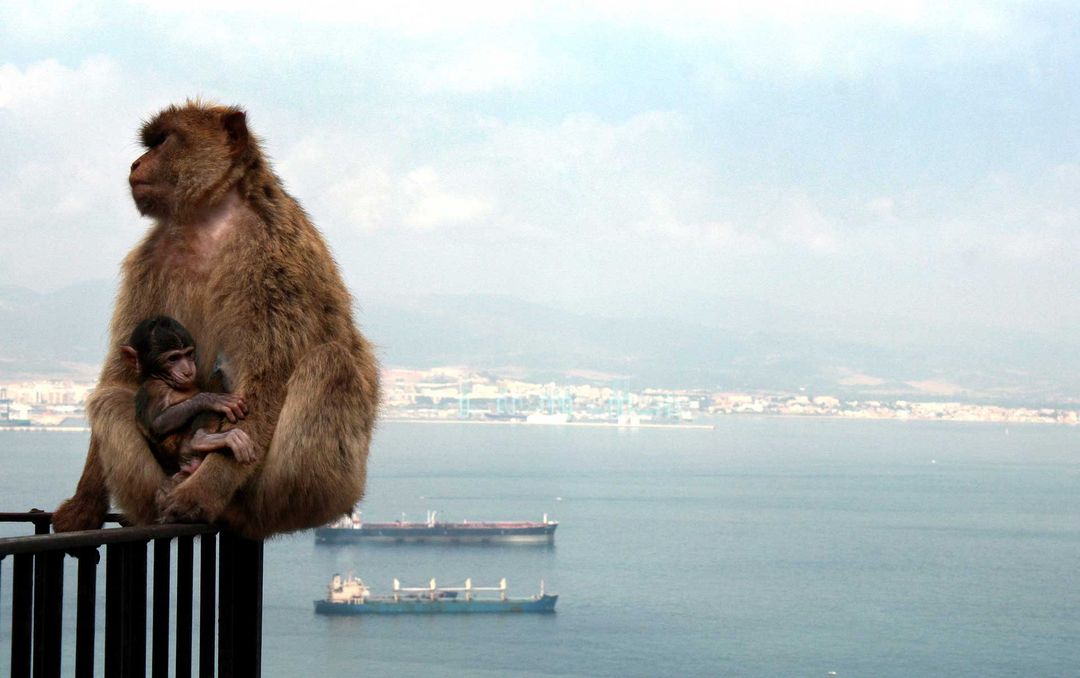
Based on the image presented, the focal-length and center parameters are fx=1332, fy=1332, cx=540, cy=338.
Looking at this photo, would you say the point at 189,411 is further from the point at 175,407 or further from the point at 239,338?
the point at 239,338

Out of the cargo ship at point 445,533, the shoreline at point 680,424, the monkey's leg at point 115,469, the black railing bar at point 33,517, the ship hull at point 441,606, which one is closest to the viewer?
the black railing bar at point 33,517

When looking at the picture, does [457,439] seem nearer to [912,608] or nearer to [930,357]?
[930,357]

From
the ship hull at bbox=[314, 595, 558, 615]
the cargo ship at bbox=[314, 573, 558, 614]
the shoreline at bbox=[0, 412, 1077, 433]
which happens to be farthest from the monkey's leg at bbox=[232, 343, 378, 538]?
the shoreline at bbox=[0, 412, 1077, 433]

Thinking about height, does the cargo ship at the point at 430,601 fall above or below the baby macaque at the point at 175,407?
below

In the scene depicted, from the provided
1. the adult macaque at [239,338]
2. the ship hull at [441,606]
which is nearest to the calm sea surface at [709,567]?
the ship hull at [441,606]

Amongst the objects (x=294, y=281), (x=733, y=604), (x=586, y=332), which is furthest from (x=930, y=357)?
(x=294, y=281)

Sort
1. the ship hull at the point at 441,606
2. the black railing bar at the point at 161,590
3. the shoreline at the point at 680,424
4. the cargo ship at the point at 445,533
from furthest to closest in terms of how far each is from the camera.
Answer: the shoreline at the point at 680,424
the cargo ship at the point at 445,533
the ship hull at the point at 441,606
the black railing bar at the point at 161,590

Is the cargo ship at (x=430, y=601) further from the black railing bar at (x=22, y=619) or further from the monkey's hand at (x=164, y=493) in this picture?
the black railing bar at (x=22, y=619)

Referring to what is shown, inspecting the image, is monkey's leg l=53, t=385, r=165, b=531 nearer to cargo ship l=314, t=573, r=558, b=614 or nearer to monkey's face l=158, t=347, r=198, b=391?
monkey's face l=158, t=347, r=198, b=391
